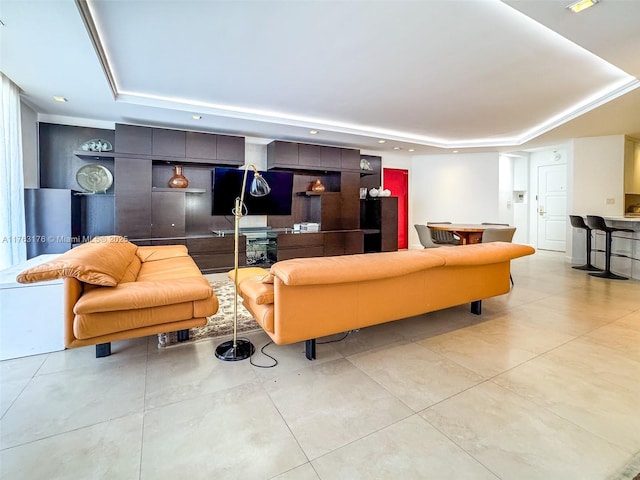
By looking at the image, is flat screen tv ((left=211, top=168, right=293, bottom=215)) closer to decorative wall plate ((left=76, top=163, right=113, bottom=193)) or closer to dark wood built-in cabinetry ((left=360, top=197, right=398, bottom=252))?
decorative wall plate ((left=76, top=163, right=113, bottom=193))

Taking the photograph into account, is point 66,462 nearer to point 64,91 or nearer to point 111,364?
point 111,364

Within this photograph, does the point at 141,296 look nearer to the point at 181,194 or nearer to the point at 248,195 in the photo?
the point at 181,194

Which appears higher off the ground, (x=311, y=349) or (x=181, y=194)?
(x=181, y=194)

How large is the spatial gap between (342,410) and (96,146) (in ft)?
16.4

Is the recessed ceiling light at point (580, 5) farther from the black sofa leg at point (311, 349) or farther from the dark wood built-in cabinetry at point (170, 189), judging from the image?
the dark wood built-in cabinetry at point (170, 189)

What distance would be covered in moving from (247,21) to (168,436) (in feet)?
9.55

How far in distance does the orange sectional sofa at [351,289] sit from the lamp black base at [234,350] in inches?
10.8

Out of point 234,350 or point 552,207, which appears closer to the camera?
point 234,350

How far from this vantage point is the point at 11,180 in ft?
11.1

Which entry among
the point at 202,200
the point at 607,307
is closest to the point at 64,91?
the point at 202,200

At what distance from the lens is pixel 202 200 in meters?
5.46

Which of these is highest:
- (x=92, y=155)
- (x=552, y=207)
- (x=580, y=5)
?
(x=580, y=5)

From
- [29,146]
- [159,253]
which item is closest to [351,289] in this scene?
[159,253]

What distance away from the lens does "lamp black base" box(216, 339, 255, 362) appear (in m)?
2.26
